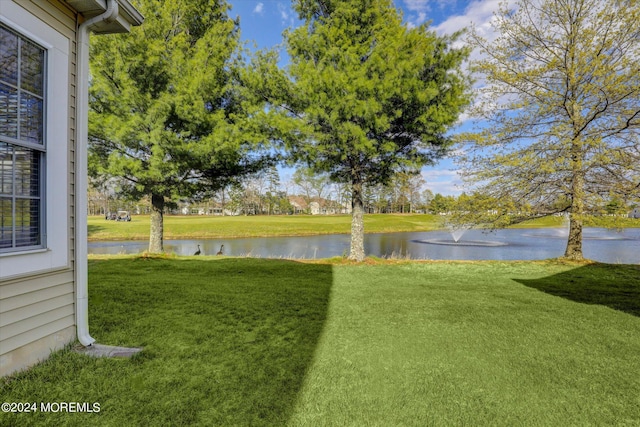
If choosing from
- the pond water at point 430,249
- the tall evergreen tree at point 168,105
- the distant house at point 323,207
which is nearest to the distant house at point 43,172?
the tall evergreen tree at point 168,105

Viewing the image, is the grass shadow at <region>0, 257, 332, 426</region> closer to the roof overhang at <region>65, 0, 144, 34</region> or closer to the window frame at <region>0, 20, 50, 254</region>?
the window frame at <region>0, 20, 50, 254</region>

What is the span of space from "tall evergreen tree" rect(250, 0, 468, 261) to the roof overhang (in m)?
4.45

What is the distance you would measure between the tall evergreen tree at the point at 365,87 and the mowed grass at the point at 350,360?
400cm

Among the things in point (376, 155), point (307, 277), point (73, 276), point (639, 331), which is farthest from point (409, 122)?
point (73, 276)

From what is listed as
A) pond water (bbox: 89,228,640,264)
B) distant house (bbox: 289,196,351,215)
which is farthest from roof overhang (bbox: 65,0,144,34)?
distant house (bbox: 289,196,351,215)

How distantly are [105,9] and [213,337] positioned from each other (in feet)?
10.9

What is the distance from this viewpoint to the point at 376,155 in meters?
7.59

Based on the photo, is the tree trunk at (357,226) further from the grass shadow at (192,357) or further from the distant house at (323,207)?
the distant house at (323,207)

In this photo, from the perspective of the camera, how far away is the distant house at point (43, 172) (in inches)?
88.1

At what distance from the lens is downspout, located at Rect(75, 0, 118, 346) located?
2.80 metres

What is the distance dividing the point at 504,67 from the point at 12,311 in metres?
10.4

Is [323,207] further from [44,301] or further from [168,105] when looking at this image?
[44,301]

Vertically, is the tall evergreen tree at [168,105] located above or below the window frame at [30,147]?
above

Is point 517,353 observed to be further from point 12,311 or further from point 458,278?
point 12,311
